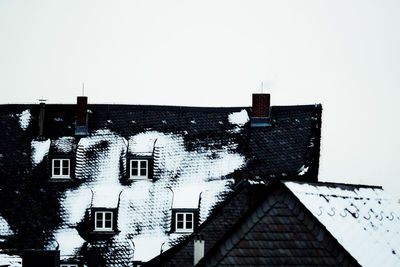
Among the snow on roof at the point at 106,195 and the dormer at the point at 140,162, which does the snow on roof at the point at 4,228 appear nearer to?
the snow on roof at the point at 106,195

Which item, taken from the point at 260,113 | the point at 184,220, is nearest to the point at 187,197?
A: the point at 184,220

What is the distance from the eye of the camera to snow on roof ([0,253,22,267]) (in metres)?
38.4

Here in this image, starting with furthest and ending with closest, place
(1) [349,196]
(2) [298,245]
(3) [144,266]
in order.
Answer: (3) [144,266] → (1) [349,196] → (2) [298,245]

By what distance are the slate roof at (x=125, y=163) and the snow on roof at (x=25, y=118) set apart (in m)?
0.05

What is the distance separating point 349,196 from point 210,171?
1983 cm

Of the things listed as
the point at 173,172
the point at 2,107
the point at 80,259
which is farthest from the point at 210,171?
the point at 2,107

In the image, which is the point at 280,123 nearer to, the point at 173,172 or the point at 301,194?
the point at 173,172

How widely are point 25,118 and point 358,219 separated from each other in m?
26.5

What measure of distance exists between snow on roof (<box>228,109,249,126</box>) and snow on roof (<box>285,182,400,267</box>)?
830 inches

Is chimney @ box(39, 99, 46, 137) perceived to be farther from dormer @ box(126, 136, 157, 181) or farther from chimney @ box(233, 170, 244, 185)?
chimney @ box(233, 170, 244, 185)

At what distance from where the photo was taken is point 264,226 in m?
20.4

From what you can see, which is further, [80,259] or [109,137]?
[109,137]

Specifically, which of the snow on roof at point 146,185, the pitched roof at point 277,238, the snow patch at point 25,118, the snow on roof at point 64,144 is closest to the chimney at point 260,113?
the snow on roof at point 146,185

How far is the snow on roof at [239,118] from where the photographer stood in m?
43.6
